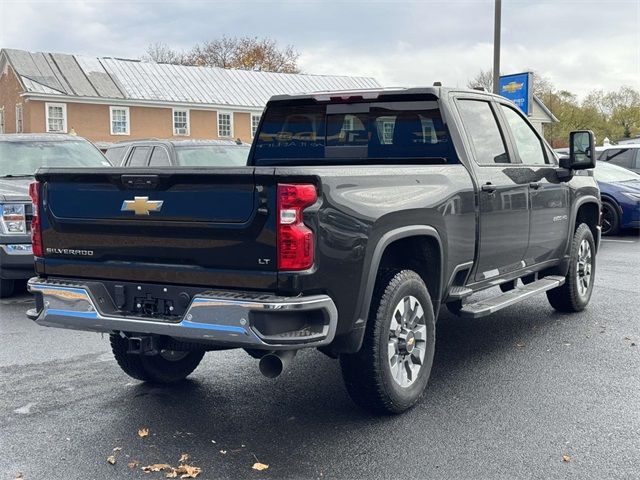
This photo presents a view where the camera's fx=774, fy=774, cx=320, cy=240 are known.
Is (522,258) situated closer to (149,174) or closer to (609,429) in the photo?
(609,429)

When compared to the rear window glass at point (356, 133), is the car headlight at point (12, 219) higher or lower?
lower

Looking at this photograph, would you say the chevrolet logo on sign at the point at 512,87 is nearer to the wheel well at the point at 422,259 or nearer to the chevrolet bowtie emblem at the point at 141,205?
the wheel well at the point at 422,259

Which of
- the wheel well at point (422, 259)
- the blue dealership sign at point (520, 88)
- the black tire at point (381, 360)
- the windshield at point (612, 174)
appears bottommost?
the black tire at point (381, 360)

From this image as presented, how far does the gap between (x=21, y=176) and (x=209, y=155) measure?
2.74 metres

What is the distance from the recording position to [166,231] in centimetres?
416

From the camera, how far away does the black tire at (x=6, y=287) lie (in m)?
8.77

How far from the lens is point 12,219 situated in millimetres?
8422

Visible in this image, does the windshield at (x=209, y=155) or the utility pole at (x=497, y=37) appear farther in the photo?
the utility pole at (x=497, y=37)

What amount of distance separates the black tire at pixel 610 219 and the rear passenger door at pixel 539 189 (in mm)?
8219


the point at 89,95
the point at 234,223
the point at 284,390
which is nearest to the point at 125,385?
the point at 284,390

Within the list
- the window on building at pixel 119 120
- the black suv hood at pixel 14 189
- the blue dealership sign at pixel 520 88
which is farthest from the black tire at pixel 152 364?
the window on building at pixel 119 120

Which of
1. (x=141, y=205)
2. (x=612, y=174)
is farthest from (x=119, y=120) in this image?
(x=141, y=205)

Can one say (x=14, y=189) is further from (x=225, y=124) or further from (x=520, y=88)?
(x=225, y=124)

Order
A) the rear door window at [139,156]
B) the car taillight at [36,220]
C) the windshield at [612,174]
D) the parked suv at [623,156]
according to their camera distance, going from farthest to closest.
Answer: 1. the parked suv at [623,156]
2. the windshield at [612,174]
3. the rear door window at [139,156]
4. the car taillight at [36,220]
